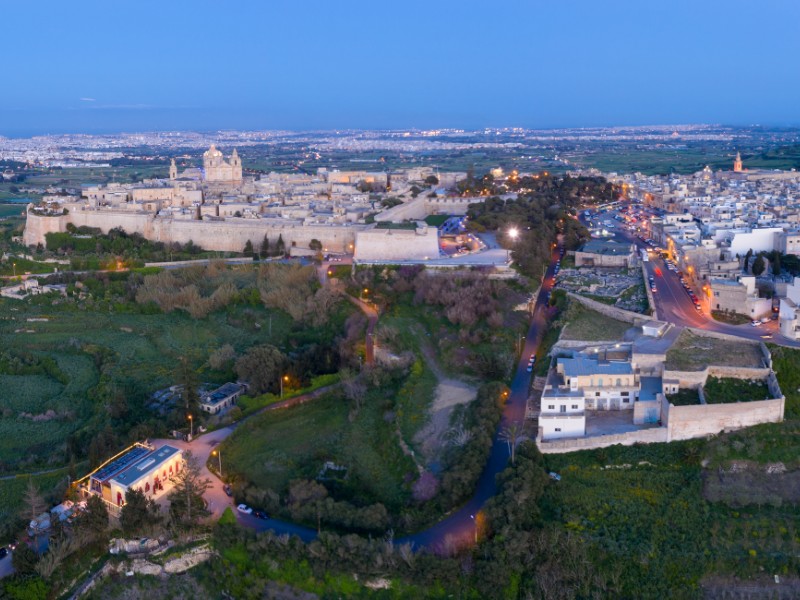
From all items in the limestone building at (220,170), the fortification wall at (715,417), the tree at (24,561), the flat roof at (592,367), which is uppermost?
the limestone building at (220,170)

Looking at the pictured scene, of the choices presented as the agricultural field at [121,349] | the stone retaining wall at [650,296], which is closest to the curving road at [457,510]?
the agricultural field at [121,349]

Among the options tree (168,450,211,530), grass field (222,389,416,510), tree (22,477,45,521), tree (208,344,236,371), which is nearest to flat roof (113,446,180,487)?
tree (168,450,211,530)

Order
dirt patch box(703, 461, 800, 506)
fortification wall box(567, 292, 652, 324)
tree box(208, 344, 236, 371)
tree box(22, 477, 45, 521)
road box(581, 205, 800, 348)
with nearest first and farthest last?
1. tree box(22, 477, 45, 521)
2. dirt patch box(703, 461, 800, 506)
3. road box(581, 205, 800, 348)
4. fortification wall box(567, 292, 652, 324)
5. tree box(208, 344, 236, 371)

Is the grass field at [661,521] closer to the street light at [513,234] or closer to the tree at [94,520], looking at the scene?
the tree at [94,520]

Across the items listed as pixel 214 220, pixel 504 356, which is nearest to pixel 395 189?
pixel 214 220

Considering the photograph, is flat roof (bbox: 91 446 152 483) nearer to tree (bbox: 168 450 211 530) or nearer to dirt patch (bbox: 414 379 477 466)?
tree (bbox: 168 450 211 530)

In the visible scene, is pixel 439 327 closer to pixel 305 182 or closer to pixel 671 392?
pixel 671 392
